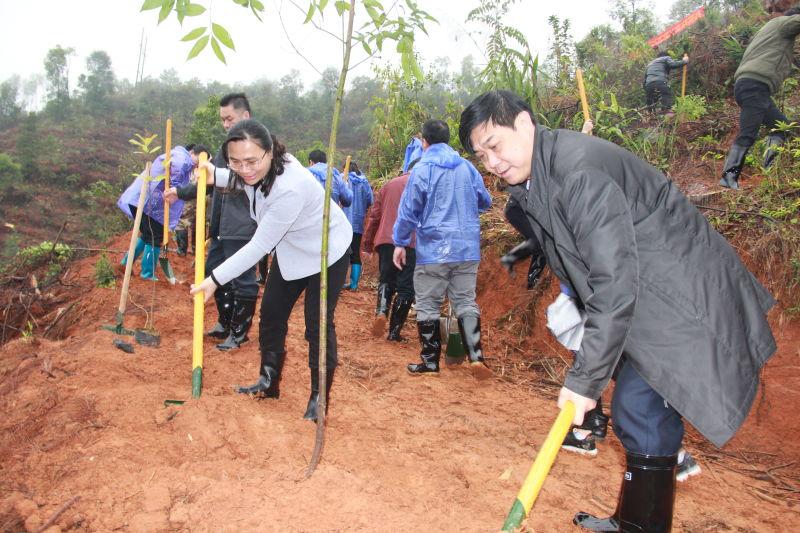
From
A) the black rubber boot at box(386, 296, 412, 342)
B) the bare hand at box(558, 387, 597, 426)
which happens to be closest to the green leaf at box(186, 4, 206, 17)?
the bare hand at box(558, 387, 597, 426)

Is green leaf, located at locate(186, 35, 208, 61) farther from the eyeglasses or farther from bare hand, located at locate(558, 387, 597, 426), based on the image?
bare hand, located at locate(558, 387, 597, 426)

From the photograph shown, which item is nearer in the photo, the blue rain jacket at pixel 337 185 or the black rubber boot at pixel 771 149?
the black rubber boot at pixel 771 149

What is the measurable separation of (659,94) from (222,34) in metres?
7.29

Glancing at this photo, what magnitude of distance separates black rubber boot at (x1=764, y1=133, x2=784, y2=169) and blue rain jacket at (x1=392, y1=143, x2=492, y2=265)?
9.34 feet

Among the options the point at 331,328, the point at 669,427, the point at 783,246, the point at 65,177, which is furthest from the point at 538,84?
the point at 65,177

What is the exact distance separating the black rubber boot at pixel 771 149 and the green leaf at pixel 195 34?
503 cm

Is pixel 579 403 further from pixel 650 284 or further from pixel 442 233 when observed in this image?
pixel 442 233

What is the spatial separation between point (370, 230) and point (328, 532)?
4231 millimetres

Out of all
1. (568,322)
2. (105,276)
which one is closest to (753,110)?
(568,322)

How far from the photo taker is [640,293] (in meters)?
1.75

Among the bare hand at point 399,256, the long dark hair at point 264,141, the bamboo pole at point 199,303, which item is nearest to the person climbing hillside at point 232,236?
the bamboo pole at point 199,303

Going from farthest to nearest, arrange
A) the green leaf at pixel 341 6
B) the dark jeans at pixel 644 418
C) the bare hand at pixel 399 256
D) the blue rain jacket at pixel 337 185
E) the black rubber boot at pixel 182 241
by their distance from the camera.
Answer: the black rubber boot at pixel 182 241 → the blue rain jacket at pixel 337 185 → the bare hand at pixel 399 256 → the green leaf at pixel 341 6 → the dark jeans at pixel 644 418

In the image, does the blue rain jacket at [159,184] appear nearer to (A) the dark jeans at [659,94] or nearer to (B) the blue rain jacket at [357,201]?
(B) the blue rain jacket at [357,201]

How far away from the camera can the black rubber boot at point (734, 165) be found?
4.97m
